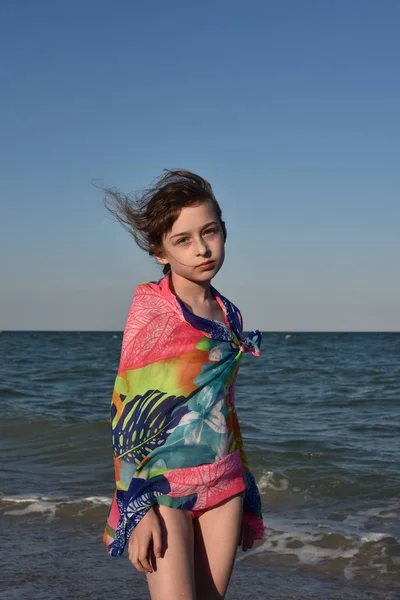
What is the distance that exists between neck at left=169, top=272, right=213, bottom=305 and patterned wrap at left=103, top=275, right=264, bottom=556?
0.10m

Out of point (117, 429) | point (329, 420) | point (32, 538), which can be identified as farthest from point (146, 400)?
point (329, 420)

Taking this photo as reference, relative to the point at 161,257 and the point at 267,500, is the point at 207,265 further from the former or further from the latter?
the point at 267,500

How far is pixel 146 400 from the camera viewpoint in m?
2.40

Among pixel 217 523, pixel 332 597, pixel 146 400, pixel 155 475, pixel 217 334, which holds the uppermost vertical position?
pixel 217 334

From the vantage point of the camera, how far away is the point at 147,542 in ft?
7.41

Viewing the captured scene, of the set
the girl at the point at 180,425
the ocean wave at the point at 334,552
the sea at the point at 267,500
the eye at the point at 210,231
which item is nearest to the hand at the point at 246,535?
the girl at the point at 180,425

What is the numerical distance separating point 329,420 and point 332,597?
7536 millimetres

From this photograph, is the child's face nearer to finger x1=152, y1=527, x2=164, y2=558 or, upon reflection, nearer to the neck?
the neck

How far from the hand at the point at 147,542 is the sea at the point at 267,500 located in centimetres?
238

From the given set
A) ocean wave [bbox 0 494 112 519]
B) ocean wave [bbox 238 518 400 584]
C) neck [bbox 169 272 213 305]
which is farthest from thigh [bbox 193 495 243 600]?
ocean wave [bbox 0 494 112 519]

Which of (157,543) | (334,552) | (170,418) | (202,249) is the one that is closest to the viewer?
(157,543)

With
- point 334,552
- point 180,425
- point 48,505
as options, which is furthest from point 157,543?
point 48,505

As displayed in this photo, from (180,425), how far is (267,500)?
486 cm

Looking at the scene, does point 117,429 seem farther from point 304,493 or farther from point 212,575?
point 304,493
